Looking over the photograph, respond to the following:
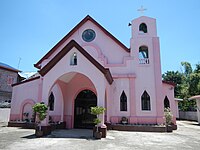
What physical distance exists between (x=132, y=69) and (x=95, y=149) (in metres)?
9.00

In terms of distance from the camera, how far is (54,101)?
47.9ft

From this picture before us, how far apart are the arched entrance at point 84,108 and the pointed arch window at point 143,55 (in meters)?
5.13

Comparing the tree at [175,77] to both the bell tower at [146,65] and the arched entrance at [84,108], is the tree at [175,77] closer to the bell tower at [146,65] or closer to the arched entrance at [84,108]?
the bell tower at [146,65]

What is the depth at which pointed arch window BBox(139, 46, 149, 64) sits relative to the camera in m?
14.8

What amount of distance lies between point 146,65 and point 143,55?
4.40ft

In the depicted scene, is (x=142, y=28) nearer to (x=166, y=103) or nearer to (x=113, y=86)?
(x=113, y=86)

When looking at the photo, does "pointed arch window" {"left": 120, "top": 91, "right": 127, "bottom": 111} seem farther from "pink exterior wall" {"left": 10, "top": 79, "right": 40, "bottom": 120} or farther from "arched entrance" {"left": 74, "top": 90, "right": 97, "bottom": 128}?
"pink exterior wall" {"left": 10, "top": 79, "right": 40, "bottom": 120}

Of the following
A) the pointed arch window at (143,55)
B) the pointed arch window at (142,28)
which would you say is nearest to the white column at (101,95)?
the pointed arch window at (143,55)

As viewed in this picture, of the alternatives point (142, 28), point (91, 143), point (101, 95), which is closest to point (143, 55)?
point (142, 28)

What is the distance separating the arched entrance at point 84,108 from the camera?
14141 mm

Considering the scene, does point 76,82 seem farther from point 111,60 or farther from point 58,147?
point 58,147

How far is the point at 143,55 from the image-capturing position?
1541 cm

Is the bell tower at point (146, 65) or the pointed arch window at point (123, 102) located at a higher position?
the bell tower at point (146, 65)

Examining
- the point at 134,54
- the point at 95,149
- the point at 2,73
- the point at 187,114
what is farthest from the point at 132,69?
the point at 2,73
